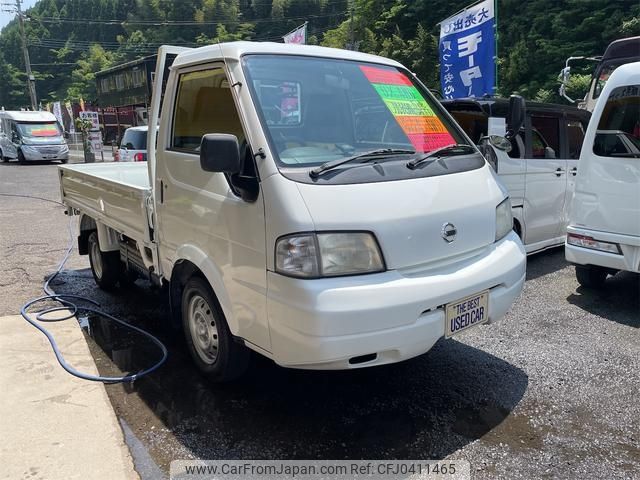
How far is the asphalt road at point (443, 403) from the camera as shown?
2805 mm

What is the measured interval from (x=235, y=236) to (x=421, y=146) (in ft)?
4.49

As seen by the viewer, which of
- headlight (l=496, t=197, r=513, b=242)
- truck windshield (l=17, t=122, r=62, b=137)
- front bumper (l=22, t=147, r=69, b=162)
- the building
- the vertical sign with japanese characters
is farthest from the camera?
the building

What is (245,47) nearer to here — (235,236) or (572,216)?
(235,236)

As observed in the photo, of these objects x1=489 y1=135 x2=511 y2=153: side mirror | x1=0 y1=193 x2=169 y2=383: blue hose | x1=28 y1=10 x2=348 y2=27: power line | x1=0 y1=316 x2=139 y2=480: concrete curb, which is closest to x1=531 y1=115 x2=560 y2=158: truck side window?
x1=489 y1=135 x2=511 y2=153: side mirror

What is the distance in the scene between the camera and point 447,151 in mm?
3430

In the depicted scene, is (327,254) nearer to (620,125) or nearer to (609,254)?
(609,254)

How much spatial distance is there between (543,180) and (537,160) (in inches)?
10.1

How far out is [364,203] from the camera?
273 cm

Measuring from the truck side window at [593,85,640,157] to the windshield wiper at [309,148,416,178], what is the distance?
2.64 meters

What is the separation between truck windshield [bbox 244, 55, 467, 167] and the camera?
10.1 feet

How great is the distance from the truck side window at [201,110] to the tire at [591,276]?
154 inches

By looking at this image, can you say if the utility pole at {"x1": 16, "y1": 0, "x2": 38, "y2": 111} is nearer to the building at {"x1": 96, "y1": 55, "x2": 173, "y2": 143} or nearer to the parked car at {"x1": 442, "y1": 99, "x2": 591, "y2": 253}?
the building at {"x1": 96, "y1": 55, "x2": 173, "y2": 143}

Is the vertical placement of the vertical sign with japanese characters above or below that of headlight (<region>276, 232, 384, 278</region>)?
above

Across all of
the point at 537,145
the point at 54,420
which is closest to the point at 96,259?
the point at 54,420
